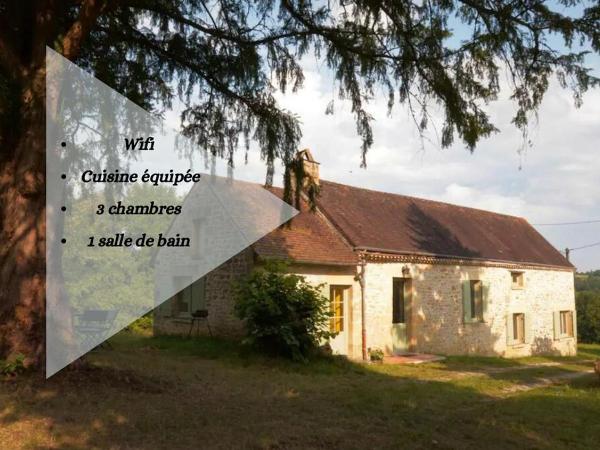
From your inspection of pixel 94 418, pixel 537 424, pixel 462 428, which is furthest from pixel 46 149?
pixel 537 424

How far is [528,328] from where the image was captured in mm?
20812

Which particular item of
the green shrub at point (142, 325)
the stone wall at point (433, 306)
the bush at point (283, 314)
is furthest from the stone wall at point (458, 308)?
the green shrub at point (142, 325)

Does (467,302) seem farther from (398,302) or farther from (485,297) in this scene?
(398,302)

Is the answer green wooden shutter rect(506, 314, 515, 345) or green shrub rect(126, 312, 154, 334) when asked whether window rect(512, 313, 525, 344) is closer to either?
green wooden shutter rect(506, 314, 515, 345)

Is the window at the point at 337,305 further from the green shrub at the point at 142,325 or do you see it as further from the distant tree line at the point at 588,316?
the distant tree line at the point at 588,316

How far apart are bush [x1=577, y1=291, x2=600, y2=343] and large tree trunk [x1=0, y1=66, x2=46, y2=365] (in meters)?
27.9

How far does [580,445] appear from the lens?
6.23 metres

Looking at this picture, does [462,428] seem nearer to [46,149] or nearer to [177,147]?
[177,147]

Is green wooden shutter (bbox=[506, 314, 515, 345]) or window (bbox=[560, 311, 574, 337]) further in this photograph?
window (bbox=[560, 311, 574, 337])

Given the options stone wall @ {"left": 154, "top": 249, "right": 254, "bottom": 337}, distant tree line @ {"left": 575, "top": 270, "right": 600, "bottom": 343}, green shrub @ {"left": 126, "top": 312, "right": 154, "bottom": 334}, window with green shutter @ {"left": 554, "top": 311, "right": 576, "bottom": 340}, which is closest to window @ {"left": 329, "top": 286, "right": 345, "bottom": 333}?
stone wall @ {"left": 154, "top": 249, "right": 254, "bottom": 337}

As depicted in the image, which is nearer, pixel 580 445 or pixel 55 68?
pixel 580 445

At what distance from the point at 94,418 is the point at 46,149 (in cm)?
341

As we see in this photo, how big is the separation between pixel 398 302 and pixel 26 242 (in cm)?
1145

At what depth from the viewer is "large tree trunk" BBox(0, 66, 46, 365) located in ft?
23.4
